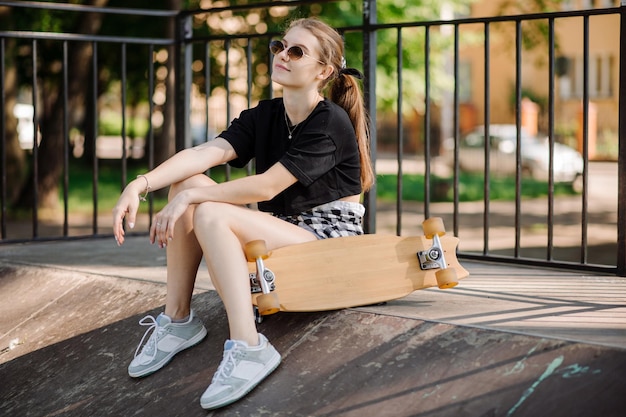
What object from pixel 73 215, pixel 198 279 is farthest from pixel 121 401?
pixel 73 215

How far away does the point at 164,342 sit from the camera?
11.9 ft

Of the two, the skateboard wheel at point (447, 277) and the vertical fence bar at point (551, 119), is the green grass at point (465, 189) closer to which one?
the vertical fence bar at point (551, 119)

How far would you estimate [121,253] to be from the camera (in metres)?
5.59

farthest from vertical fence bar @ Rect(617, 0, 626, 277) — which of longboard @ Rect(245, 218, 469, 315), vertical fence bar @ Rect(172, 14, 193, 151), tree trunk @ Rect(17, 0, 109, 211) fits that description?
tree trunk @ Rect(17, 0, 109, 211)

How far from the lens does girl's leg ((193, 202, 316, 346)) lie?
3266 millimetres

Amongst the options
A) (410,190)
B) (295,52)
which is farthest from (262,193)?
(410,190)

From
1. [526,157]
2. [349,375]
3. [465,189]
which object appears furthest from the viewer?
[526,157]

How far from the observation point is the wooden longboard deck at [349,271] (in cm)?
351

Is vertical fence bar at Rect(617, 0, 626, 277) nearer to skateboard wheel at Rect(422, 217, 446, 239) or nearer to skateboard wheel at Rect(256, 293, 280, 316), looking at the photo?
skateboard wheel at Rect(422, 217, 446, 239)

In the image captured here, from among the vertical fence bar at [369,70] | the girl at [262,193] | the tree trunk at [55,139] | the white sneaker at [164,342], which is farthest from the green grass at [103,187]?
the white sneaker at [164,342]

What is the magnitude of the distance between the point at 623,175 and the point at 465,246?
473 centimetres

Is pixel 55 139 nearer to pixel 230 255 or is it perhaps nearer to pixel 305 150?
A: pixel 305 150

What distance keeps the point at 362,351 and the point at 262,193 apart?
0.73m

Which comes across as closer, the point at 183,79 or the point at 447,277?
the point at 447,277
